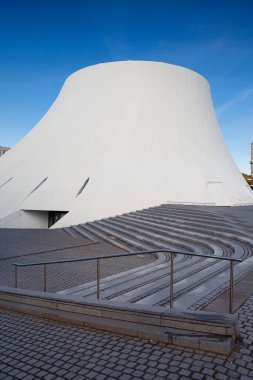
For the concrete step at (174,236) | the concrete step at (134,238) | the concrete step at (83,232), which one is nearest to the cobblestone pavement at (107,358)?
the concrete step at (174,236)

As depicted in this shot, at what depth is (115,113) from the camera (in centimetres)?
1794

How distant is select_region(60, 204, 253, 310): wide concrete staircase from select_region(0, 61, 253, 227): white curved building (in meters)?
2.46

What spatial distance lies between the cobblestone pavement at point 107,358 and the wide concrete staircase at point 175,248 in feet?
1.85

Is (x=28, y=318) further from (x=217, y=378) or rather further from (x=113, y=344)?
(x=217, y=378)

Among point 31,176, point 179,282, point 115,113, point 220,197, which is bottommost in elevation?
point 179,282

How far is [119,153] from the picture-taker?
16750mm

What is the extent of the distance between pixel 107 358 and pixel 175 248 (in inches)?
218

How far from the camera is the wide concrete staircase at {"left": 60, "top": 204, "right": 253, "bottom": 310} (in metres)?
4.04

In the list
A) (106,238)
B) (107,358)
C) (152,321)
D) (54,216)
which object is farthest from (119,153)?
(107,358)

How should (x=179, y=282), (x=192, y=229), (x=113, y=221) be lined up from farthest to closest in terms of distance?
(x=113, y=221) → (x=192, y=229) → (x=179, y=282)

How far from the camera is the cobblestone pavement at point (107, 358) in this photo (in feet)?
8.28

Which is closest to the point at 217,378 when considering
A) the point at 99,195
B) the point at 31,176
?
the point at 99,195

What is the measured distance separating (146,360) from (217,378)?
0.58 metres

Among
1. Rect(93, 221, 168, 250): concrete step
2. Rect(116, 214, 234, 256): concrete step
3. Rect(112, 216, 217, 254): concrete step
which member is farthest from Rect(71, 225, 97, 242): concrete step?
Rect(116, 214, 234, 256): concrete step
